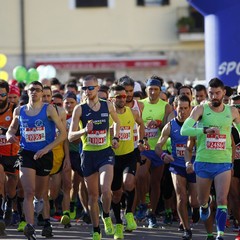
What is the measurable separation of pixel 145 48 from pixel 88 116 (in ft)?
71.4

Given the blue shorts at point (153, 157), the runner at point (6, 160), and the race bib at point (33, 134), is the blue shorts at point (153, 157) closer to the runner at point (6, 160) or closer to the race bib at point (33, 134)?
the runner at point (6, 160)

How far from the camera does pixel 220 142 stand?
11.6 meters

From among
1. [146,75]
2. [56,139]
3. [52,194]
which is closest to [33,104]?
[56,139]

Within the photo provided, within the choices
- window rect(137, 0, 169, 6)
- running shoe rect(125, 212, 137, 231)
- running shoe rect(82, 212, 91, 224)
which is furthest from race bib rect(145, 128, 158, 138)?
window rect(137, 0, 169, 6)

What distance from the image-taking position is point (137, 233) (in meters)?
13.4

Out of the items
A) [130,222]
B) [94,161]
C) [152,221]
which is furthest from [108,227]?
[152,221]

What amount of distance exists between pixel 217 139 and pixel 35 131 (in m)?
2.24

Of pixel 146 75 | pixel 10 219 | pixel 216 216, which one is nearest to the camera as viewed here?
pixel 216 216

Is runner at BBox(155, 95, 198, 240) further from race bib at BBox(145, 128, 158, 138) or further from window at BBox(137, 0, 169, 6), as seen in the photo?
window at BBox(137, 0, 169, 6)

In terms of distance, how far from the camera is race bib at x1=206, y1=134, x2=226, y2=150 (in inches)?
455

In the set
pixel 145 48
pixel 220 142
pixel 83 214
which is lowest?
pixel 83 214

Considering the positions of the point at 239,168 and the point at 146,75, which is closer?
the point at 239,168

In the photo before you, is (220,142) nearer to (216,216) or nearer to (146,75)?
(216,216)

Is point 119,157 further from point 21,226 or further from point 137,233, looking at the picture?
point 21,226
